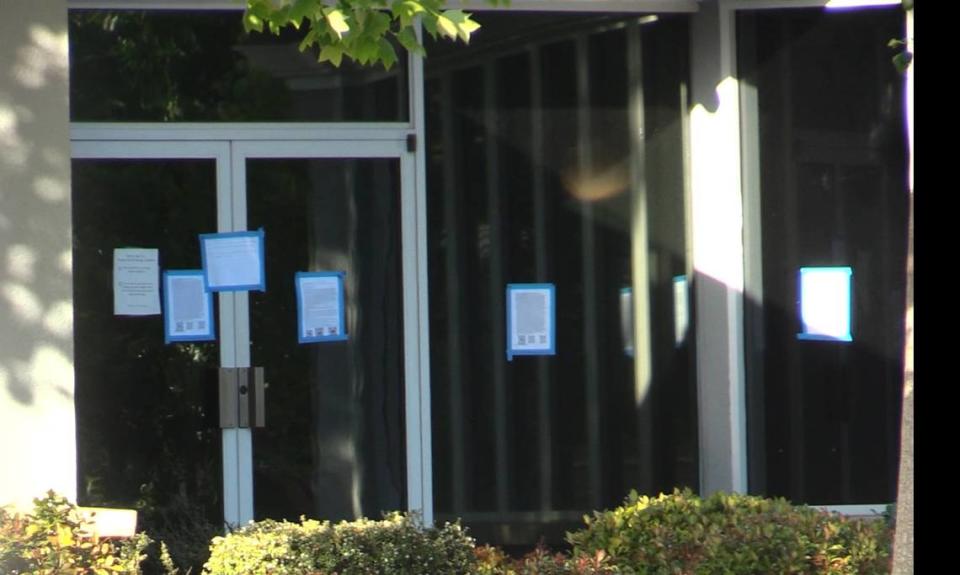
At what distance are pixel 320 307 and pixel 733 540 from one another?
8.90ft

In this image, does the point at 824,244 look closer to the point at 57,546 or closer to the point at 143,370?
the point at 143,370

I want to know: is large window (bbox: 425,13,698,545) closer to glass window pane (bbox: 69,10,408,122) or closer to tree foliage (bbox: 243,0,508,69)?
glass window pane (bbox: 69,10,408,122)

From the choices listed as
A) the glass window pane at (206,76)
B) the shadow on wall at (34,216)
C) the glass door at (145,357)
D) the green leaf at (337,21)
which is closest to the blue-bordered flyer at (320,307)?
the glass door at (145,357)

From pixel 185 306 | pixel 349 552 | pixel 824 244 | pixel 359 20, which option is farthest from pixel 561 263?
pixel 359 20

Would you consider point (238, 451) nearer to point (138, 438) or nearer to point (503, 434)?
point (138, 438)

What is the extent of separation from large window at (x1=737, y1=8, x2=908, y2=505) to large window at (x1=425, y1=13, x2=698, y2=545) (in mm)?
444

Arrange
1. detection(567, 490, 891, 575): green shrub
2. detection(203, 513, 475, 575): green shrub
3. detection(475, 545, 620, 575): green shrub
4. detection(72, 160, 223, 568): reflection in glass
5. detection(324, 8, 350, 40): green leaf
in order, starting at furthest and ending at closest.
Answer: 1. detection(72, 160, 223, 568): reflection in glass
2. detection(567, 490, 891, 575): green shrub
3. detection(203, 513, 475, 575): green shrub
4. detection(475, 545, 620, 575): green shrub
5. detection(324, 8, 350, 40): green leaf

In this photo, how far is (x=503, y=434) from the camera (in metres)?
7.86

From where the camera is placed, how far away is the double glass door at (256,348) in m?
7.48

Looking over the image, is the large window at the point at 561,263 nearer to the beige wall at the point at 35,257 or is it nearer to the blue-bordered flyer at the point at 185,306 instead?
the blue-bordered flyer at the point at 185,306

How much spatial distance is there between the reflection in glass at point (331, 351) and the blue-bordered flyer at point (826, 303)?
2.29 meters

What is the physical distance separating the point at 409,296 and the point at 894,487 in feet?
9.59

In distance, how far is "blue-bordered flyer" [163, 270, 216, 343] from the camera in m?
7.50

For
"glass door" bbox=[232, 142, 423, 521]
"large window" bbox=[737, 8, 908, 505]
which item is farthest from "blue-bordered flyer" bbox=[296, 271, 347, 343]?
"large window" bbox=[737, 8, 908, 505]
